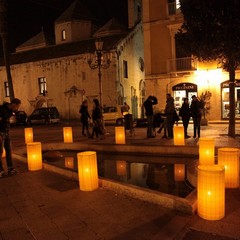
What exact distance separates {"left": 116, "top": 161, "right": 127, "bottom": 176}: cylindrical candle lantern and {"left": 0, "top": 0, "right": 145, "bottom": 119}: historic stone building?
2000cm

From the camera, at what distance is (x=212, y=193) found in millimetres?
4359

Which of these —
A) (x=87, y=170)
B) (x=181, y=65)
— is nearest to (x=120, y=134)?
(x=87, y=170)

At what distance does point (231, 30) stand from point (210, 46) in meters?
0.94

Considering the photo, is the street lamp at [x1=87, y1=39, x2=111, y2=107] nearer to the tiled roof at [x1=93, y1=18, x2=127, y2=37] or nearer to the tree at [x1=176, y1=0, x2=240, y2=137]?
the tree at [x1=176, y1=0, x2=240, y2=137]

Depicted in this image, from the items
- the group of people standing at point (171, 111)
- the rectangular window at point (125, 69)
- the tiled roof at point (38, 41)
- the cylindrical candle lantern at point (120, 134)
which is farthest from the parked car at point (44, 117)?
the cylindrical candle lantern at point (120, 134)

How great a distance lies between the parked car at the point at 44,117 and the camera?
2884 centimetres

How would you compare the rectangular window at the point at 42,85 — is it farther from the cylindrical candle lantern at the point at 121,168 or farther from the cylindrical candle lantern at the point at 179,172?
the cylindrical candle lantern at the point at 179,172

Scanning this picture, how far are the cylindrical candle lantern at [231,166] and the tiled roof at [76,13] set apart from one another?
1314 inches

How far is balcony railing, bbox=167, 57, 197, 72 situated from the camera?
23.5 meters

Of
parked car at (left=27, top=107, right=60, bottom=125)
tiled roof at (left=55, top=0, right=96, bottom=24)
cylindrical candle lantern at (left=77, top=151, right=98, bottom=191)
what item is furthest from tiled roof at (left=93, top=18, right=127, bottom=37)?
cylindrical candle lantern at (left=77, top=151, right=98, bottom=191)

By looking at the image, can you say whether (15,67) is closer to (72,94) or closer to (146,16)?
(72,94)

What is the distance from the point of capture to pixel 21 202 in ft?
18.3

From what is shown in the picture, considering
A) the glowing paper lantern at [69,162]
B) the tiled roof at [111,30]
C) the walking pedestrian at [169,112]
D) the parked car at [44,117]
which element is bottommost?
the glowing paper lantern at [69,162]

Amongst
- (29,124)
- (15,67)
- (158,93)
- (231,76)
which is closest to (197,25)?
(231,76)
